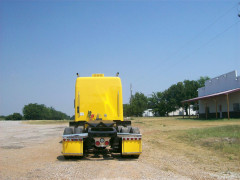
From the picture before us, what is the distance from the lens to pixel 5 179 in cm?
604

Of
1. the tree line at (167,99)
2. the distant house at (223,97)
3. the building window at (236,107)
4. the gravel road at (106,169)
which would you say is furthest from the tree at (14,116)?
the gravel road at (106,169)

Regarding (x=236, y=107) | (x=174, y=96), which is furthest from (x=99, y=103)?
(x=174, y=96)

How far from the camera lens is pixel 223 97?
1448 inches

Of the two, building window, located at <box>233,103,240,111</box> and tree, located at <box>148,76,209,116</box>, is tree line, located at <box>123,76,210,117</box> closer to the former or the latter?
tree, located at <box>148,76,209,116</box>

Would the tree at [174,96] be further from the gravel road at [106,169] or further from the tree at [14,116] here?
the tree at [14,116]

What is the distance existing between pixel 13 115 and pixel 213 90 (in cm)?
11492

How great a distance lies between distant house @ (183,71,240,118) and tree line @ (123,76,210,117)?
29719mm

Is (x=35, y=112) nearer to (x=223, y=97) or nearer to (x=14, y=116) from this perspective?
(x=14, y=116)

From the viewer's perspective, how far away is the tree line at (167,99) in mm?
74475

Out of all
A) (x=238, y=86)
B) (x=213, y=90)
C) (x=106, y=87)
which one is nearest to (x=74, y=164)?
(x=106, y=87)

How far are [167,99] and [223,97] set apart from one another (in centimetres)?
4953

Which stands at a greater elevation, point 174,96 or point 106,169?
point 174,96

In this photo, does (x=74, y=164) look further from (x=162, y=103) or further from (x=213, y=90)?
(x=162, y=103)

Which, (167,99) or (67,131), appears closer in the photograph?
(67,131)
